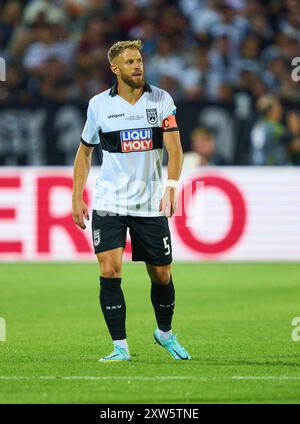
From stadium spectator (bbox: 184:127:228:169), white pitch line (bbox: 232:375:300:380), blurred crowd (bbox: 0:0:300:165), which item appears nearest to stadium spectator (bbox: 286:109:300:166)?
blurred crowd (bbox: 0:0:300:165)

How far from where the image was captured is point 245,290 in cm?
1439

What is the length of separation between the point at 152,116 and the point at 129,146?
28 centimetres

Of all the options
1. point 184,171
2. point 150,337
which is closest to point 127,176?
point 150,337

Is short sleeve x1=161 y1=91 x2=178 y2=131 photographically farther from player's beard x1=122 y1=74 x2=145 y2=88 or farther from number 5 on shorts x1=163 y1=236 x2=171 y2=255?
number 5 on shorts x1=163 y1=236 x2=171 y2=255

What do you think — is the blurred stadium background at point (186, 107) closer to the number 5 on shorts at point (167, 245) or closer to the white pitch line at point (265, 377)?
the number 5 on shorts at point (167, 245)

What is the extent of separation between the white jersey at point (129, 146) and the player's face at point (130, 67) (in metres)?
0.16

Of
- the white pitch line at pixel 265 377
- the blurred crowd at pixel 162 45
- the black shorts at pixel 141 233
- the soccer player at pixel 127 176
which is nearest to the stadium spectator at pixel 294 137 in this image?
the blurred crowd at pixel 162 45

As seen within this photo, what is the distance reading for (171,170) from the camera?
8898mm

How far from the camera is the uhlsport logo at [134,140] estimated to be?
8914mm

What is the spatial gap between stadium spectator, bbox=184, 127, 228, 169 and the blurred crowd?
1144 millimetres

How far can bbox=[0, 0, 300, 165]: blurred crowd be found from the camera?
63.6 ft

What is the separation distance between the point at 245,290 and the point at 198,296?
763 mm
